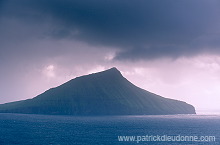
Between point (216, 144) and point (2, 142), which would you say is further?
point (216, 144)

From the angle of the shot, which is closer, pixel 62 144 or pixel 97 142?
pixel 62 144

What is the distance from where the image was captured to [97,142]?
13025cm

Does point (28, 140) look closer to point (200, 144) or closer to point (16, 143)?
point (16, 143)

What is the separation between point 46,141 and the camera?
128 meters

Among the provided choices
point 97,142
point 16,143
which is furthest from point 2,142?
point 97,142

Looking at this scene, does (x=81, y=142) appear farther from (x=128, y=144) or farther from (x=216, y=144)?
(x=216, y=144)

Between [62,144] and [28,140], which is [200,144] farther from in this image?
[28,140]

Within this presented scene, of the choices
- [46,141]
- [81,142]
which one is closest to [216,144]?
[81,142]

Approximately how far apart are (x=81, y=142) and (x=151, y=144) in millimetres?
34574

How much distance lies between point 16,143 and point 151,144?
6441 cm

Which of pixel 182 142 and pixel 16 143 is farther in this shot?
pixel 182 142

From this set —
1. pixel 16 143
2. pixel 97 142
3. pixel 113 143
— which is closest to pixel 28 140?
pixel 16 143

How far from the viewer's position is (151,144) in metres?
128

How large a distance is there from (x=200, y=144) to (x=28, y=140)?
86688 mm
